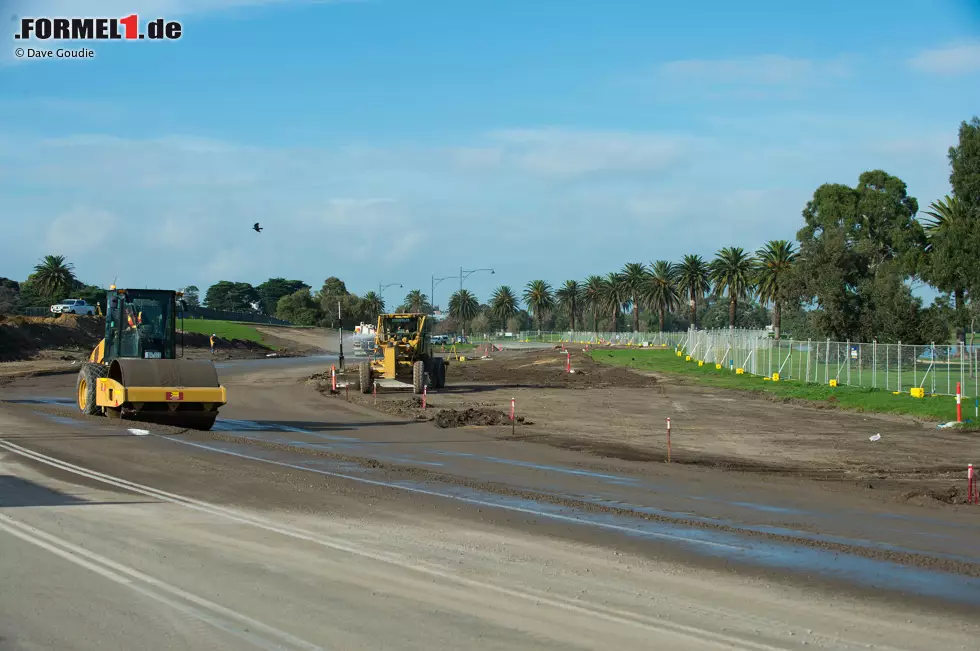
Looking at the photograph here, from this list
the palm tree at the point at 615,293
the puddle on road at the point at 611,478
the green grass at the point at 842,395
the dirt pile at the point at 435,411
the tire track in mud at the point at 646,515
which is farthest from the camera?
the palm tree at the point at 615,293

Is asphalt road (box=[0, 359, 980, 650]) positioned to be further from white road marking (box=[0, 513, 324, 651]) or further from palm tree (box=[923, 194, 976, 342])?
palm tree (box=[923, 194, 976, 342])

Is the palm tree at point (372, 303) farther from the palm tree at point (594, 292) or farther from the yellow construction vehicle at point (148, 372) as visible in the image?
the yellow construction vehicle at point (148, 372)

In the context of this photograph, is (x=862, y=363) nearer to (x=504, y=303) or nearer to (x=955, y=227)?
(x=955, y=227)

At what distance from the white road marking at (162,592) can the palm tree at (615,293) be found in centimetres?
14025

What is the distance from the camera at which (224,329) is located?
103 metres

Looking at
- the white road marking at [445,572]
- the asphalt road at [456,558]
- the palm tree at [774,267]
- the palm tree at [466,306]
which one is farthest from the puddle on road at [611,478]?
the palm tree at [466,306]

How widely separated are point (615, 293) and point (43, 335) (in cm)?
9763

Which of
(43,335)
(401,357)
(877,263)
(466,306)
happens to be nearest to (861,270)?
(877,263)

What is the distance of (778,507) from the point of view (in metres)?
14.7

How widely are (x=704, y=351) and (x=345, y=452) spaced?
49633mm

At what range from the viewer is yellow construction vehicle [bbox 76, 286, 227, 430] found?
23.3 meters

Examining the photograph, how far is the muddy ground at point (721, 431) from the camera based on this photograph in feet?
63.1

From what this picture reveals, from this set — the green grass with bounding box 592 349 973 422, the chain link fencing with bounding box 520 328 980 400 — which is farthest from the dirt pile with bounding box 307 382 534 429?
the chain link fencing with bounding box 520 328 980 400

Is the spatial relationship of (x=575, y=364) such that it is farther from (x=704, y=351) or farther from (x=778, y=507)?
(x=778, y=507)
